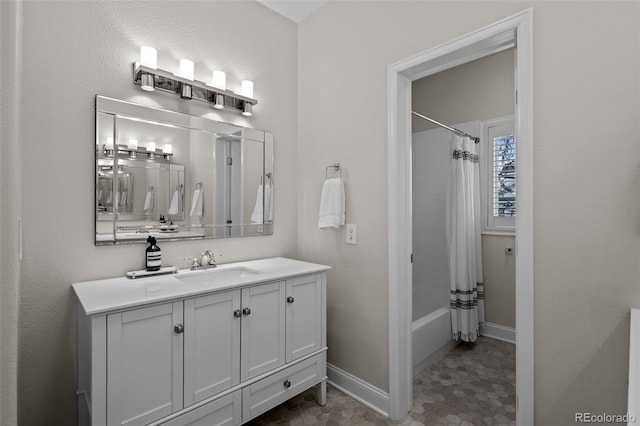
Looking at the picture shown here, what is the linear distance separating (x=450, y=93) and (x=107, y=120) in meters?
3.20

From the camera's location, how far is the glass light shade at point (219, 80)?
2037 mm

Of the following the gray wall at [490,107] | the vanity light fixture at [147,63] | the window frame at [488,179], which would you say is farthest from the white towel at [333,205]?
the window frame at [488,179]

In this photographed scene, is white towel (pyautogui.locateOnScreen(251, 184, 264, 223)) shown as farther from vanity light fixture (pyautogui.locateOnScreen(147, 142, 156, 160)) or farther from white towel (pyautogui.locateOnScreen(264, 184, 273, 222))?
vanity light fixture (pyautogui.locateOnScreen(147, 142, 156, 160))

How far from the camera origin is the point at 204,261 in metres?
1.97

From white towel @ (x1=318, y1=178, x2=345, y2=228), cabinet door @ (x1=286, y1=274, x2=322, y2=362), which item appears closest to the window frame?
white towel @ (x1=318, y1=178, x2=345, y2=228)

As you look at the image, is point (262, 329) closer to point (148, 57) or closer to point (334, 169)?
point (334, 169)

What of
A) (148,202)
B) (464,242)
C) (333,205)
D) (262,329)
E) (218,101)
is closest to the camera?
(262,329)

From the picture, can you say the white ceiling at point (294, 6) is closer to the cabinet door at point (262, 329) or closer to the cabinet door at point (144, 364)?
the cabinet door at point (262, 329)

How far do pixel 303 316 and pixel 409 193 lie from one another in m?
1.01

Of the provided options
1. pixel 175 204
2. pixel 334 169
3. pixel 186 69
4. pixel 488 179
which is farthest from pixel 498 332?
pixel 186 69

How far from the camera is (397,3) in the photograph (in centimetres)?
191

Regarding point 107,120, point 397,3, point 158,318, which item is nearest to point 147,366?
point 158,318

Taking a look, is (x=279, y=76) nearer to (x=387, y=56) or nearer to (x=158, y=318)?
(x=387, y=56)

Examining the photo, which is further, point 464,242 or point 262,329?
point 464,242
